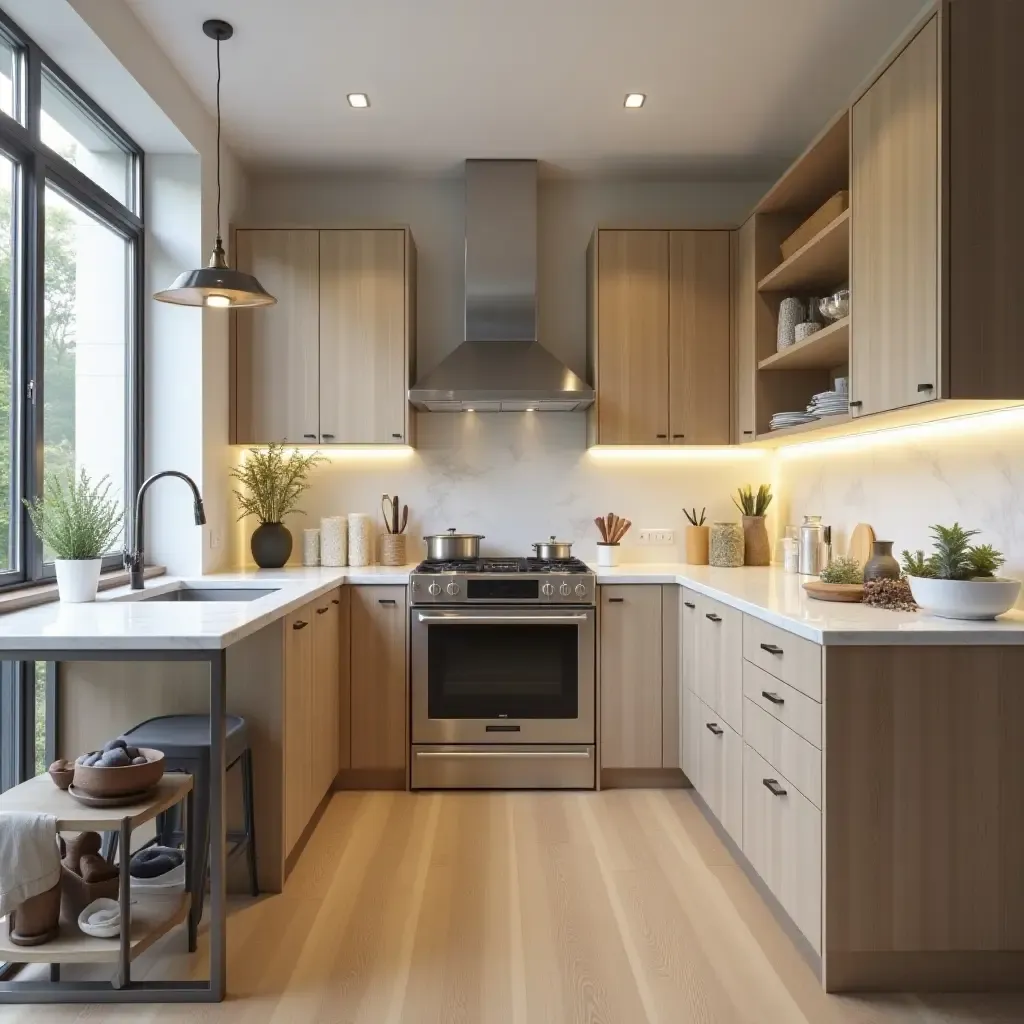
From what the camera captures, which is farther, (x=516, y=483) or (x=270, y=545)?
(x=516, y=483)

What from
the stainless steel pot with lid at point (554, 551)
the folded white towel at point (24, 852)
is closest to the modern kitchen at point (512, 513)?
the folded white towel at point (24, 852)

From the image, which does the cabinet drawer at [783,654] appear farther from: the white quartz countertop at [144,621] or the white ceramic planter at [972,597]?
the white quartz countertop at [144,621]

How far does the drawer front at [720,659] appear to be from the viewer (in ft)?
8.60

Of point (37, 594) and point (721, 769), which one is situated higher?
point (37, 594)

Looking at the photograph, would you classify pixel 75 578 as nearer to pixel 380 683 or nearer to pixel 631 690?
pixel 380 683

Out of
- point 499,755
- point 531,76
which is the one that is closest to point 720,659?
point 499,755

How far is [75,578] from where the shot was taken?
8.05 ft

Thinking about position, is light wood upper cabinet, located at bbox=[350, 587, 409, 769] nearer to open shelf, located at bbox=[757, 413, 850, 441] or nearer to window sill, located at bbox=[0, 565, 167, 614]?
window sill, located at bbox=[0, 565, 167, 614]

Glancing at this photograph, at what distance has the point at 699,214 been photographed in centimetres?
403

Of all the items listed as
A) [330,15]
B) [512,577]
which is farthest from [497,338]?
[330,15]

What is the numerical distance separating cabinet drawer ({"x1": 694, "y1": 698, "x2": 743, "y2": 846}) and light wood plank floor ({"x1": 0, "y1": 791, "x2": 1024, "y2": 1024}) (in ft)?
0.47

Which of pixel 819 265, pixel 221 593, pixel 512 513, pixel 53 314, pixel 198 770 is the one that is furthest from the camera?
pixel 512 513

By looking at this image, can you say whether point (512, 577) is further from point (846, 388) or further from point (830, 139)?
point (830, 139)

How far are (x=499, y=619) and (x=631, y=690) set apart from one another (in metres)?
0.65
